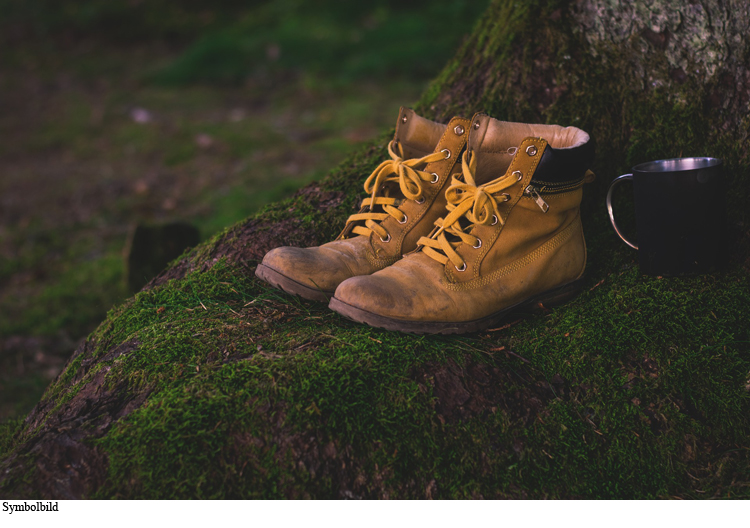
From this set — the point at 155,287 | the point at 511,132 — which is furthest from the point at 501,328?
the point at 155,287

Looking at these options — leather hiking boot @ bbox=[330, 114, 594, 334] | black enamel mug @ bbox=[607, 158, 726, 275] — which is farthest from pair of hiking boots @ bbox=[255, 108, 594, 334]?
black enamel mug @ bbox=[607, 158, 726, 275]

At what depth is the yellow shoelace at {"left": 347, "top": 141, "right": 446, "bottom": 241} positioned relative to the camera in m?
2.49

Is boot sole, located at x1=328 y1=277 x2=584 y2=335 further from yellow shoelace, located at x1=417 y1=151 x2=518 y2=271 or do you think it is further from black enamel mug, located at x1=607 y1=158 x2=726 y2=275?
black enamel mug, located at x1=607 y1=158 x2=726 y2=275

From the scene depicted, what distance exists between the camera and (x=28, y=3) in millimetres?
12258

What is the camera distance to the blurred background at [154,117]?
5031 mm

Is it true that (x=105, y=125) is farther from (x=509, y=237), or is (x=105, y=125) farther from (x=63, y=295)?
(x=509, y=237)

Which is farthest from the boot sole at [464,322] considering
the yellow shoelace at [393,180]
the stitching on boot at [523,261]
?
the yellow shoelace at [393,180]

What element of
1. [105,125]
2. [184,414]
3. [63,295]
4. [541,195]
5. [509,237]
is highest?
[541,195]

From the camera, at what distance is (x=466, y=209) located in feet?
7.59

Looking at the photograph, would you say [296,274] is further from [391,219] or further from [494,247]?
[494,247]

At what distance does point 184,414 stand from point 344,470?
51cm

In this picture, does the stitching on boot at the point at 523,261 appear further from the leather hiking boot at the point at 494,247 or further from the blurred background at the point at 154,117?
the blurred background at the point at 154,117

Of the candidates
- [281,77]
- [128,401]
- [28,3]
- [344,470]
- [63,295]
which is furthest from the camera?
[28,3]

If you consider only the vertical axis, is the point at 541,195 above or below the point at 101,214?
above
